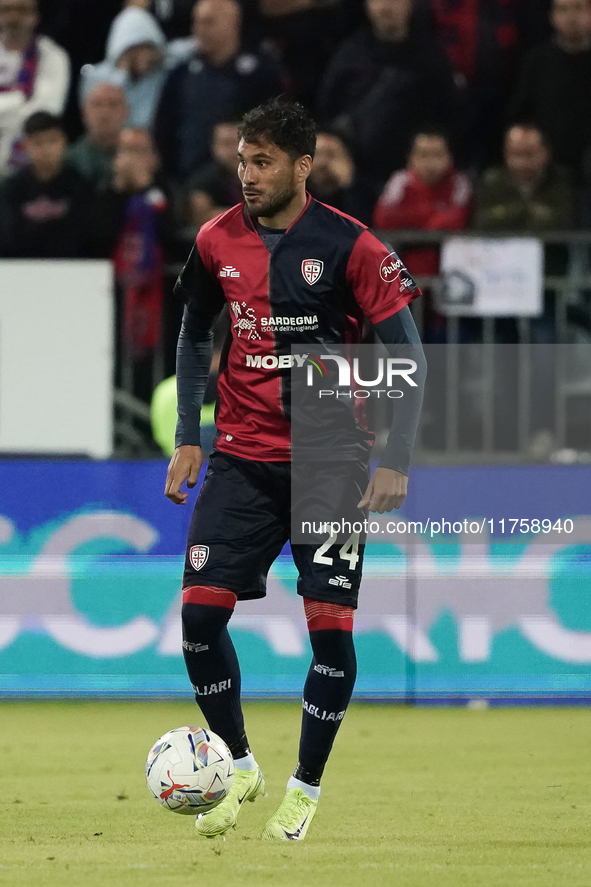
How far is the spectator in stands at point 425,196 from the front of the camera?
33.9 feet

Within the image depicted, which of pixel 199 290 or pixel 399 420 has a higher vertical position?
pixel 199 290

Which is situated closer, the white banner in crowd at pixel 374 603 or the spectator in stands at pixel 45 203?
the white banner in crowd at pixel 374 603

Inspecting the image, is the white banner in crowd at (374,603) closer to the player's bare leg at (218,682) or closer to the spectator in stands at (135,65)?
the player's bare leg at (218,682)

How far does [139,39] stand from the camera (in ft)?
37.2

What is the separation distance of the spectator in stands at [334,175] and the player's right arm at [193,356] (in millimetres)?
4677

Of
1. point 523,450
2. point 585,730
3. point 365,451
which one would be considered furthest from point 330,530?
point 523,450

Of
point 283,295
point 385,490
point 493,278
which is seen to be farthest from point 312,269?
point 493,278

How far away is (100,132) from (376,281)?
6252 millimetres

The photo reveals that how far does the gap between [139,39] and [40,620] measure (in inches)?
183

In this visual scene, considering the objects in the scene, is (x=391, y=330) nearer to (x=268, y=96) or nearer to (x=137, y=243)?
(x=137, y=243)

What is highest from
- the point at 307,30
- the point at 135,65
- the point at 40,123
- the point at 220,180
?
the point at 307,30

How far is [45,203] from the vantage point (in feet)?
33.9

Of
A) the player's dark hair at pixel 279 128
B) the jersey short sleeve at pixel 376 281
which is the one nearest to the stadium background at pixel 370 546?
the jersey short sleeve at pixel 376 281

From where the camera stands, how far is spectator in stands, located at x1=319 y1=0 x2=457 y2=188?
1085cm
